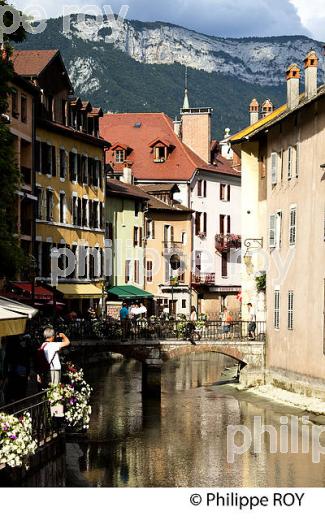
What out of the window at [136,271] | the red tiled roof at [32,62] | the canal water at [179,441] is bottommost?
the canal water at [179,441]

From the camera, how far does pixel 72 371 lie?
102ft

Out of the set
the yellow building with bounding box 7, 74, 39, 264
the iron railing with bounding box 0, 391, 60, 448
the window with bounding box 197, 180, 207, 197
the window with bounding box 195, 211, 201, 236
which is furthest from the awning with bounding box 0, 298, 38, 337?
the window with bounding box 197, 180, 207, 197

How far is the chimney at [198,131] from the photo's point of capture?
107 metres

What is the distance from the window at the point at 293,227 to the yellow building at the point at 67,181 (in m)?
16.6

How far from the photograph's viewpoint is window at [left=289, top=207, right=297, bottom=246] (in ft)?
173

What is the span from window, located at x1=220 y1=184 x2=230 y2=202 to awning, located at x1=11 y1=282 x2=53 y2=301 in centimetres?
5120

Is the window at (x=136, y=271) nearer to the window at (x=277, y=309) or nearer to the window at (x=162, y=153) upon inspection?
the window at (x=162, y=153)

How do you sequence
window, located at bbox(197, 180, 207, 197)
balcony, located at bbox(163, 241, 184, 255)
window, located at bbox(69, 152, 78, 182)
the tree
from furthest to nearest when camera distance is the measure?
window, located at bbox(197, 180, 207, 197) → balcony, located at bbox(163, 241, 184, 255) → window, located at bbox(69, 152, 78, 182) → the tree

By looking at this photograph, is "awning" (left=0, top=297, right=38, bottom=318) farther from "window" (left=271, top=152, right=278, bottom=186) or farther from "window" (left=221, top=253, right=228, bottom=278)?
"window" (left=221, top=253, right=228, bottom=278)

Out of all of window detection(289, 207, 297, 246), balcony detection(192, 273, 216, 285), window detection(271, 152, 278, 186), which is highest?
window detection(271, 152, 278, 186)

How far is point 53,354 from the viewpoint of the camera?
27.9 metres

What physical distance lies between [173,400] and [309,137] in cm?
1323

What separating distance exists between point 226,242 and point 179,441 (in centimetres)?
6538

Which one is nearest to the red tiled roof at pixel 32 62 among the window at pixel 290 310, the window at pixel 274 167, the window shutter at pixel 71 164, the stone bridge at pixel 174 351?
the window shutter at pixel 71 164
